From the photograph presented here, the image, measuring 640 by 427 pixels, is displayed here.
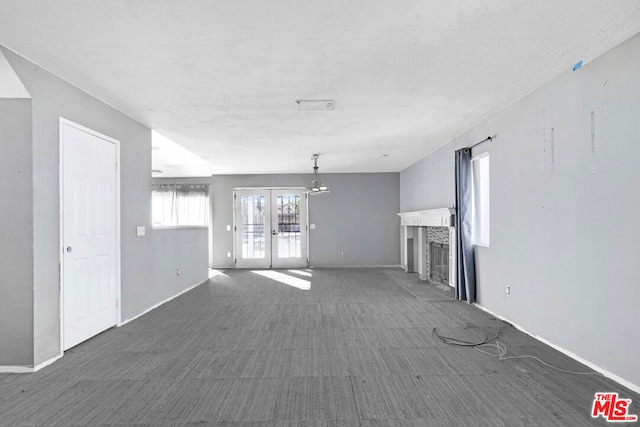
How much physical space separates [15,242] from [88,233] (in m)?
0.73

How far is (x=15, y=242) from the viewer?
9.11ft

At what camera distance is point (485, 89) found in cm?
346

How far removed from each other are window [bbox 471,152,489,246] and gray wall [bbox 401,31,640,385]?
1.54ft

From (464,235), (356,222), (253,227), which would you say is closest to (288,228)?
(253,227)

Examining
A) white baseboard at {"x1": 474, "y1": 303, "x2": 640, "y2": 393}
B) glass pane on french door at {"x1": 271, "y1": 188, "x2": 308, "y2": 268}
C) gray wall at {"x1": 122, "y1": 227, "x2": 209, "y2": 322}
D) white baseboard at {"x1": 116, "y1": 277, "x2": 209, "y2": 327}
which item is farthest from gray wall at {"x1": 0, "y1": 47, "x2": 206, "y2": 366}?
glass pane on french door at {"x1": 271, "y1": 188, "x2": 308, "y2": 268}

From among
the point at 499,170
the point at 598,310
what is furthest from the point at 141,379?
the point at 499,170

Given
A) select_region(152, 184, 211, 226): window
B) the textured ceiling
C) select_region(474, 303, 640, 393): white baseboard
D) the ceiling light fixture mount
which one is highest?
the textured ceiling

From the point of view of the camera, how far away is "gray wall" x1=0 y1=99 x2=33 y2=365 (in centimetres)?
277

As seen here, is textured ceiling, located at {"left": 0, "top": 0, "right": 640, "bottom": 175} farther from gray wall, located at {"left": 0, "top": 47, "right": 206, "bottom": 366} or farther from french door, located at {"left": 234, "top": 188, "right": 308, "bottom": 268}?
french door, located at {"left": 234, "top": 188, "right": 308, "bottom": 268}

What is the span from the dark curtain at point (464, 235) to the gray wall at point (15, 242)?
498 cm

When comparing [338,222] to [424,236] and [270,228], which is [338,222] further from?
[424,236]

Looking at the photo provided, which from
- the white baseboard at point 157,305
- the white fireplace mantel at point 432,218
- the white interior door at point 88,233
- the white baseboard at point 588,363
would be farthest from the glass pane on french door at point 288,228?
the white baseboard at point 588,363

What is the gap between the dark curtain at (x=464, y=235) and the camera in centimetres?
480

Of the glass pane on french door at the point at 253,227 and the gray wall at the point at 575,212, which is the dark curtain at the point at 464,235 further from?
the glass pane on french door at the point at 253,227
